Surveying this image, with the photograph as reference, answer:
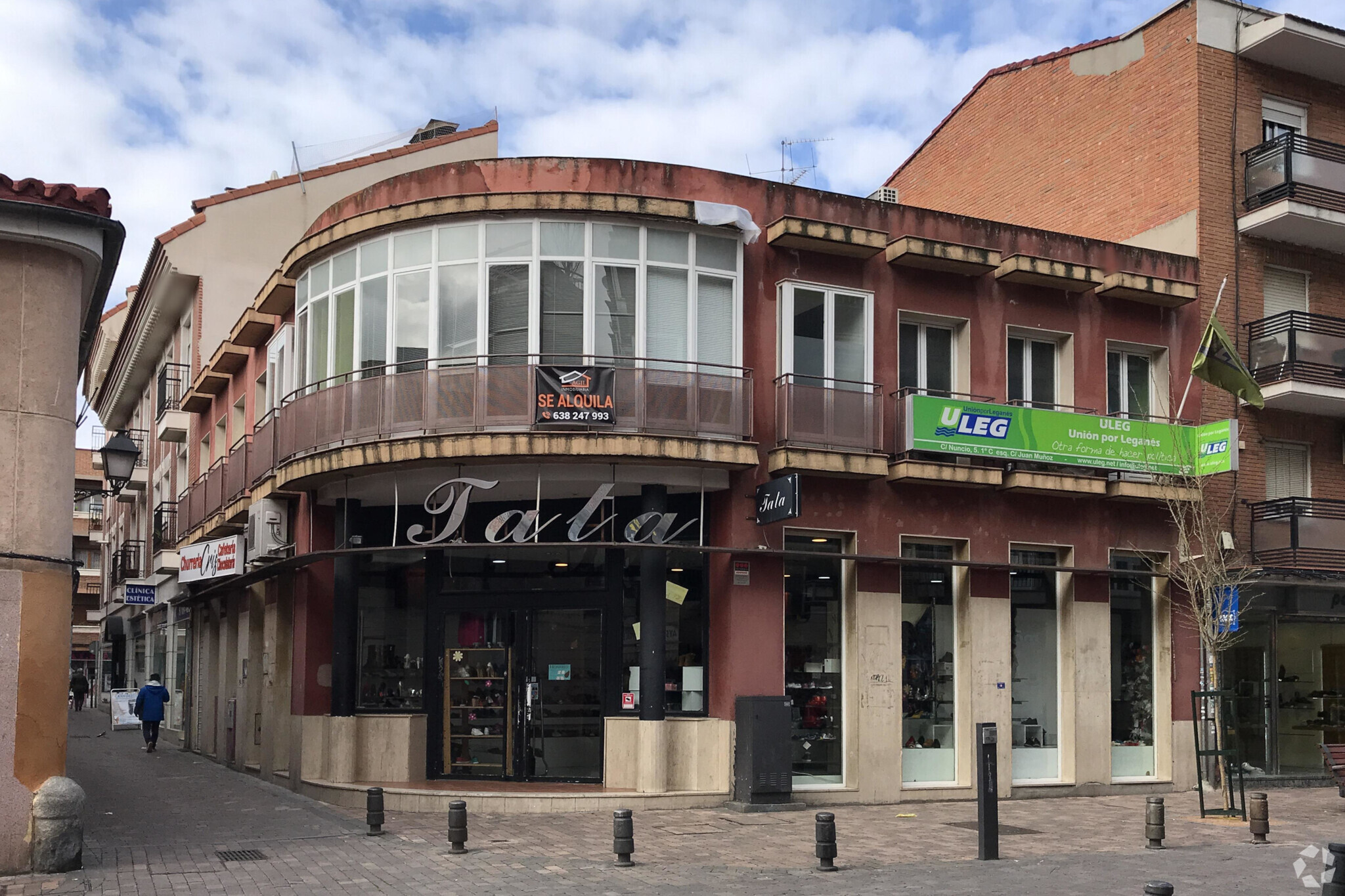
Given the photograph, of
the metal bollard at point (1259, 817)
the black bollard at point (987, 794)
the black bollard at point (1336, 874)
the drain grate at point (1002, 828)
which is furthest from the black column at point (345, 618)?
the black bollard at point (1336, 874)

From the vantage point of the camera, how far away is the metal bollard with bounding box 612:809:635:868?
12.3 meters

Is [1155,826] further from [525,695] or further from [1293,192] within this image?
[1293,192]

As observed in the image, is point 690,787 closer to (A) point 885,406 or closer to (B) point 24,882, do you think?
(A) point 885,406

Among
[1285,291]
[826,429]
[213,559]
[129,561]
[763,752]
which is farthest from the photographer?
[129,561]

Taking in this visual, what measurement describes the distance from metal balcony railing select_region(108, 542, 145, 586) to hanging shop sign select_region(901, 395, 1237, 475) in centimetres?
2751

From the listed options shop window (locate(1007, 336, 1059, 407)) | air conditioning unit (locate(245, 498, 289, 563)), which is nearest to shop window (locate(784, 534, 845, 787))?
shop window (locate(1007, 336, 1059, 407))

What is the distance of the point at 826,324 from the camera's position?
59.3 feet

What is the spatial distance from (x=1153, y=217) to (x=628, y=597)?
37.5 ft

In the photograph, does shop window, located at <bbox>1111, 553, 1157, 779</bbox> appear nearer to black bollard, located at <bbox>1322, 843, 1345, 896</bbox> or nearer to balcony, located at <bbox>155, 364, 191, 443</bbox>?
black bollard, located at <bbox>1322, 843, 1345, 896</bbox>

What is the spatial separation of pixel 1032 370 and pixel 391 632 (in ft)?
33.6

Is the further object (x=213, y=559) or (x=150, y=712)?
(x=150, y=712)

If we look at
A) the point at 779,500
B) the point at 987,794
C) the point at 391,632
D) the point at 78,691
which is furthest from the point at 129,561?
the point at 987,794

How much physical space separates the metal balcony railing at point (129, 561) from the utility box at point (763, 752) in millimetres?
26812

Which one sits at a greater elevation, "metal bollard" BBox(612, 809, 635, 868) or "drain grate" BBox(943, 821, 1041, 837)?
"metal bollard" BBox(612, 809, 635, 868)
